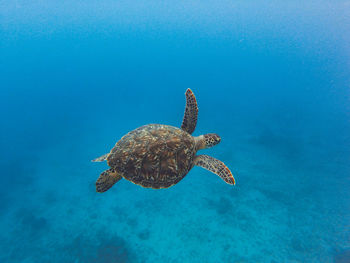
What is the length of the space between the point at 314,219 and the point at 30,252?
14.5 m

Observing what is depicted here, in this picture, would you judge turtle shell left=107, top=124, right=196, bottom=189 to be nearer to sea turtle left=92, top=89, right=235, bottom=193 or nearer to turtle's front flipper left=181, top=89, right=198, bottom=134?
sea turtle left=92, top=89, right=235, bottom=193

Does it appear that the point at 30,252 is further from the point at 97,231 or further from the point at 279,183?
the point at 279,183

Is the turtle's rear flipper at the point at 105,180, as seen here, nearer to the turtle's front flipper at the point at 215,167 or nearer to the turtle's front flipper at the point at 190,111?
the turtle's front flipper at the point at 215,167

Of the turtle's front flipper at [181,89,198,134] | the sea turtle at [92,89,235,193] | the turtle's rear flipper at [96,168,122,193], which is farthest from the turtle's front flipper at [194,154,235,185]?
the turtle's rear flipper at [96,168,122,193]

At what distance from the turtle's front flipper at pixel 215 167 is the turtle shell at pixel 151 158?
0.56 metres

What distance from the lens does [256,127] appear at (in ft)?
62.1

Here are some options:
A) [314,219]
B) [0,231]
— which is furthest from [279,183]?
[0,231]

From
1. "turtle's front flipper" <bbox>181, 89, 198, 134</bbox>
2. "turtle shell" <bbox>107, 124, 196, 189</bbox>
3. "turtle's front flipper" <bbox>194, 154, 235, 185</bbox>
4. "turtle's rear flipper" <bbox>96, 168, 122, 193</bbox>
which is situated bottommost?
"turtle's rear flipper" <bbox>96, 168, 122, 193</bbox>

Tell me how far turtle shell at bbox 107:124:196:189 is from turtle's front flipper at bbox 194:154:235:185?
0.56 meters

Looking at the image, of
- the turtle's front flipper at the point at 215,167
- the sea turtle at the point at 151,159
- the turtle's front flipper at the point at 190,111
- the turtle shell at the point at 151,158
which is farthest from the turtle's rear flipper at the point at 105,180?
the turtle's front flipper at the point at 190,111

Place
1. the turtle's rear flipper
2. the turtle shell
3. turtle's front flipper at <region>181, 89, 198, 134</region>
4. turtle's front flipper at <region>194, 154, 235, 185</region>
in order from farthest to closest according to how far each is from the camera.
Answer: turtle's front flipper at <region>181, 89, 198, 134</region>, turtle's front flipper at <region>194, 154, 235, 185</region>, the turtle's rear flipper, the turtle shell

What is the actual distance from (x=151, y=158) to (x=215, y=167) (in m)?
1.37

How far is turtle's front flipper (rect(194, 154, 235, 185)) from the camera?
3424mm

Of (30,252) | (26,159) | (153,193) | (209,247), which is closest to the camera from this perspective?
(209,247)
